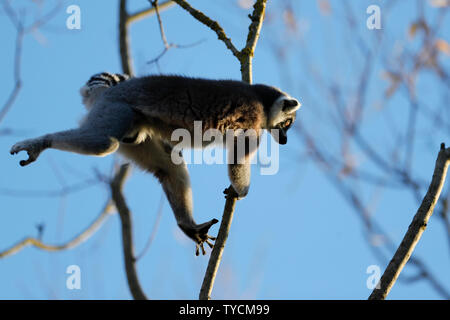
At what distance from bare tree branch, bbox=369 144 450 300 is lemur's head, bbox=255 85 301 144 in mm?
2658

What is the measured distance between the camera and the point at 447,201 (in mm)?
6094

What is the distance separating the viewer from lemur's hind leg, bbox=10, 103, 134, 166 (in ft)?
19.1

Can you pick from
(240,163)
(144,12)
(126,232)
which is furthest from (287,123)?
(144,12)

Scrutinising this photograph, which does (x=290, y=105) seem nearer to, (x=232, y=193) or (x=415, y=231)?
(x=232, y=193)

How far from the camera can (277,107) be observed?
24.8 ft

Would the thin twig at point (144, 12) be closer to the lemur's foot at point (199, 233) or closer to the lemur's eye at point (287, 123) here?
the lemur's eye at point (287, 123)

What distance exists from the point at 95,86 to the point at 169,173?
1.29 metres

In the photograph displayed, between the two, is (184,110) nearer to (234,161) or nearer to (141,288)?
(234,161)

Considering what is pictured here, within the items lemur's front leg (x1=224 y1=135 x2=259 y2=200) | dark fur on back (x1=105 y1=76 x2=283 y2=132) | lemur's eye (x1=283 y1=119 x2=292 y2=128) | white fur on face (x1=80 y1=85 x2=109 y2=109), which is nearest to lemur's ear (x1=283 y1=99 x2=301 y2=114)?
lemur's eye (x1=283 y1=119 x2=292 y2=128)

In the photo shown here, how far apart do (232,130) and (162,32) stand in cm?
171

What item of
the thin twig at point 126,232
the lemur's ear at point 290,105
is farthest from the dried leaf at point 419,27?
the thin twig at point 126,232
